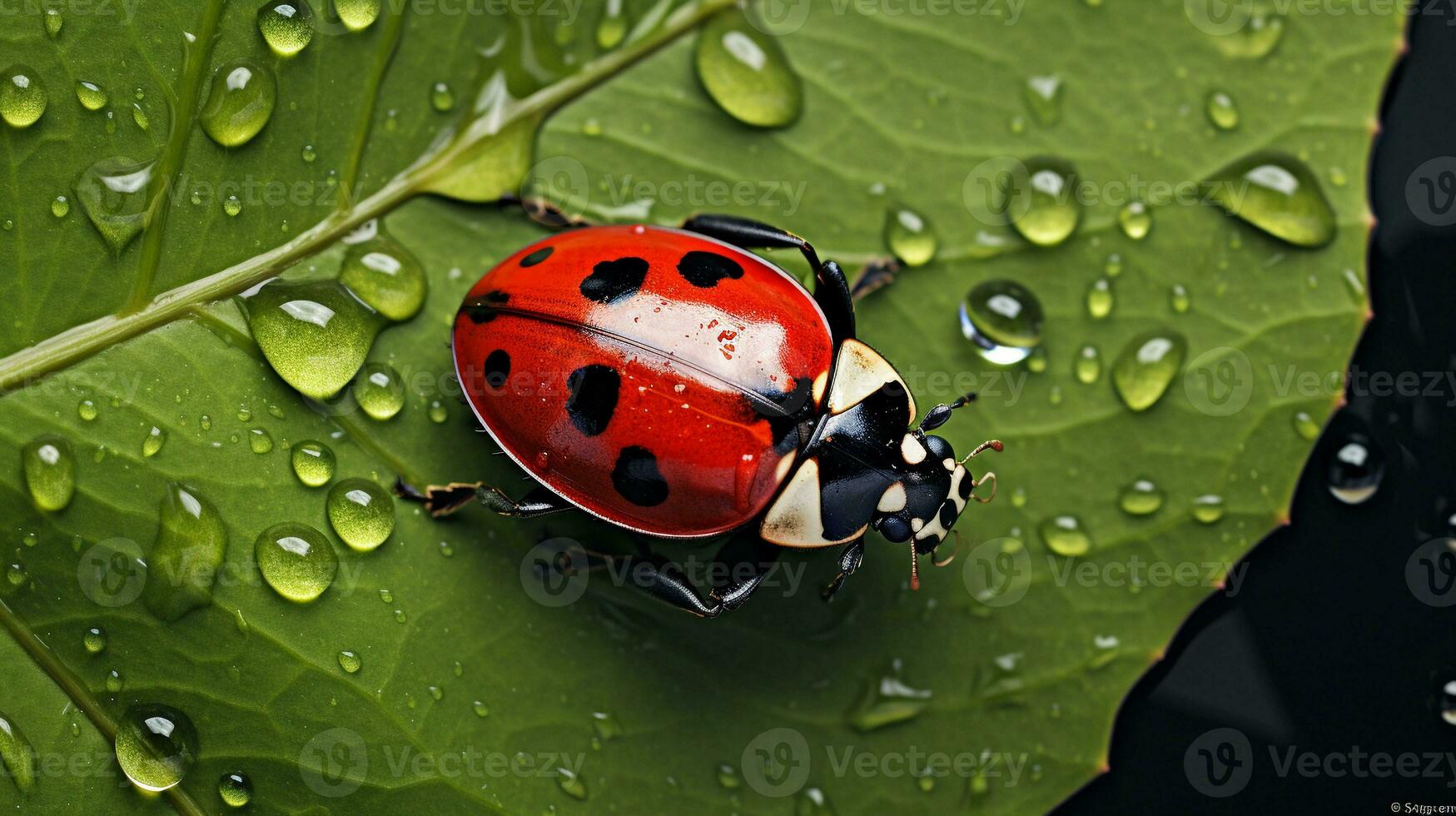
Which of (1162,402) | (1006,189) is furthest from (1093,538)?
(1006,189)

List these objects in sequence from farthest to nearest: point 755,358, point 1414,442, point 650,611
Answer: point 1414,442 → point 650,611 → point 755,358

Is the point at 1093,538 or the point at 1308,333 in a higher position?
the point at 1308,333

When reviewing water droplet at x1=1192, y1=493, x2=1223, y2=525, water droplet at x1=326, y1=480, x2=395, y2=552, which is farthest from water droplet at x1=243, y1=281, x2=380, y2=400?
water droplet at x1=1192, y1=493, x2=1223, y2=525

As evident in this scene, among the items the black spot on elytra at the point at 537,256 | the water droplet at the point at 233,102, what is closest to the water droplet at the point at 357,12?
the water droplet at the point at 233,102

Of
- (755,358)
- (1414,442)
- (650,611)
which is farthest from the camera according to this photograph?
(1414,442)

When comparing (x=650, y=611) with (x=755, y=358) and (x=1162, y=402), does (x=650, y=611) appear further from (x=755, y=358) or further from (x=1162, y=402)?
(x=1162, y=402)

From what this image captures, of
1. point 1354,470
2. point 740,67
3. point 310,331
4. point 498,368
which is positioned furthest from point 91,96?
point 1354,470

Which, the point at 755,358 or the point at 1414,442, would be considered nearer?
the point at 755,358
